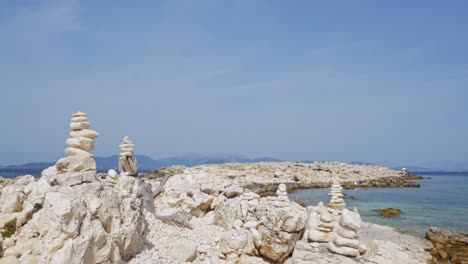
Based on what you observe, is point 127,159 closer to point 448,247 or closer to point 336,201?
point 336,201

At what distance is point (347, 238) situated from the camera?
37.2 feet

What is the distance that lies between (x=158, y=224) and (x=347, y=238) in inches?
307

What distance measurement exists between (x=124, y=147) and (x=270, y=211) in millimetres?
8283

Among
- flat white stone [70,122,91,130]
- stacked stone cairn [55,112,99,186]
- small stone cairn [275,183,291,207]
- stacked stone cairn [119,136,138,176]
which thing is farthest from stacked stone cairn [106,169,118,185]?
small stone cairn [275,183,291,207]

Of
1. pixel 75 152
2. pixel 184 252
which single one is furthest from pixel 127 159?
pixel 184 252

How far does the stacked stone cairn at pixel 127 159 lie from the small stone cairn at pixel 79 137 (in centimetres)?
566

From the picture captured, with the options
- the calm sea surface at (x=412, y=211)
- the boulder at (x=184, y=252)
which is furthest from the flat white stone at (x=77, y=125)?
the calm sea surface at (x=412, y=211)

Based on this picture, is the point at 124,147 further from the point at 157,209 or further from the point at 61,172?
the point at 61,172

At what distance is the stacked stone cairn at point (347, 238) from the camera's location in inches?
440

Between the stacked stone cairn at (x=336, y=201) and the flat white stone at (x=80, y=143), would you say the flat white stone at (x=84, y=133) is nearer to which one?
the flat white stone at (x=80, y=143)

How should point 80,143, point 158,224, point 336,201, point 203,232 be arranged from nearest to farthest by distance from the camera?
point 80,143 → point 158,224 → point 203,232 → point 336,201

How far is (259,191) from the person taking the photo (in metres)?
33.2

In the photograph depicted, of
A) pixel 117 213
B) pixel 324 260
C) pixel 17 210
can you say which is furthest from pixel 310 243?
pixel 17 210

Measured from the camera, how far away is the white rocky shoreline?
9.69 meters
